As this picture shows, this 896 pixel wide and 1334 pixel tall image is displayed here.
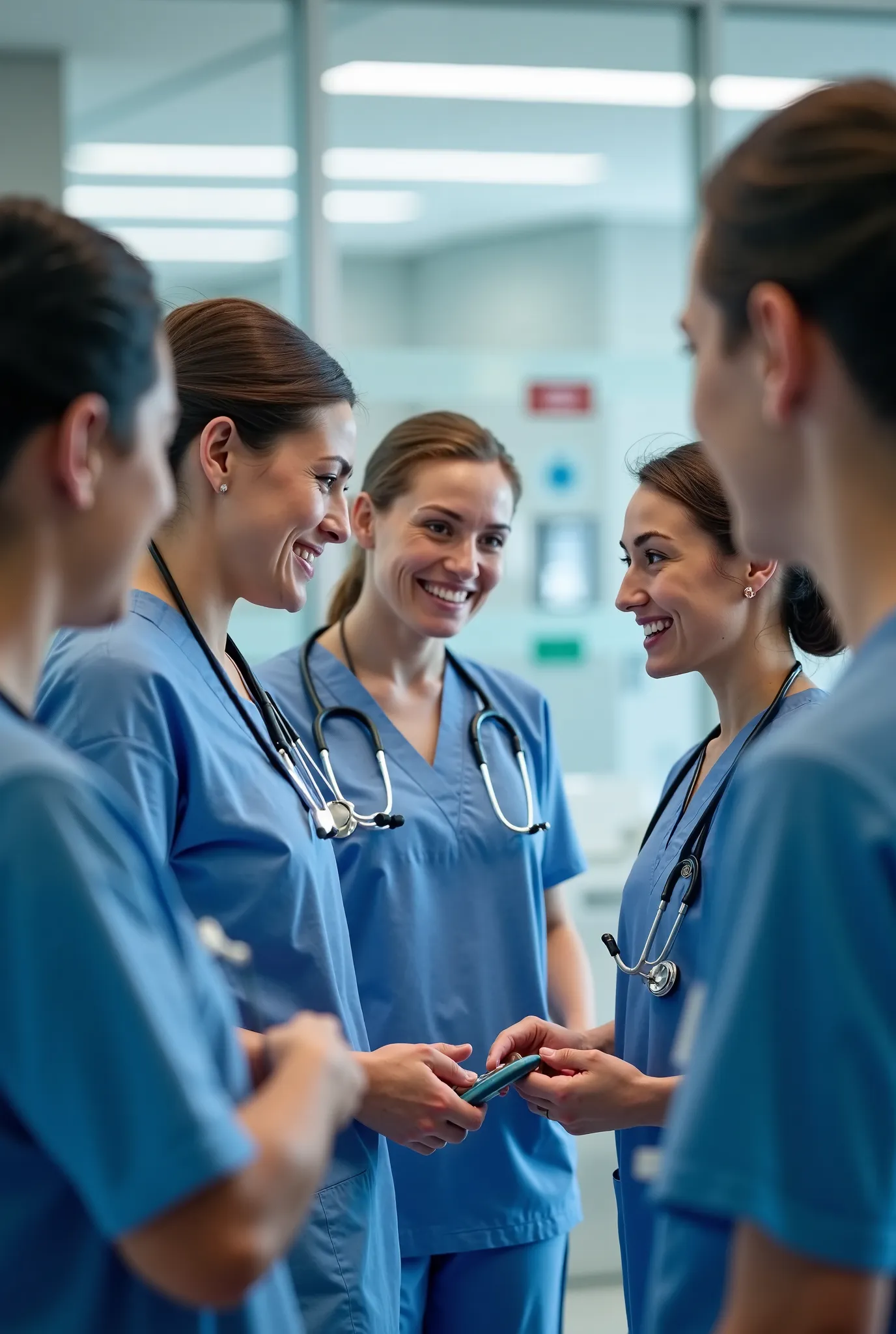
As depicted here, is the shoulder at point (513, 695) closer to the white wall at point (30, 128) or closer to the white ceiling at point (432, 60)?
the white ceiling at point (432, 60)

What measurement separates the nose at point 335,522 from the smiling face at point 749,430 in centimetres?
95

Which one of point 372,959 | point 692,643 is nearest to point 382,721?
point 372,959

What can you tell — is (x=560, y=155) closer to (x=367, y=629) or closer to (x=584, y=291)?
(x=584, y=291)

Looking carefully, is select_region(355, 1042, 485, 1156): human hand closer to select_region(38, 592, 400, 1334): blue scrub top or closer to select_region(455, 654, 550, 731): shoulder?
select_region(38, 592, 400, 1334): blue scrub top

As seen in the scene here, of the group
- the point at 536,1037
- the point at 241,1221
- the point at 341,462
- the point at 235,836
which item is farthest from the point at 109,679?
the point at 536,1037

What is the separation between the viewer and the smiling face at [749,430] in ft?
2.71

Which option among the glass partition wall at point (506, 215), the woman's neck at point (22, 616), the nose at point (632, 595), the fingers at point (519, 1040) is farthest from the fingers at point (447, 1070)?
the glass partition wall at point (506, 215)

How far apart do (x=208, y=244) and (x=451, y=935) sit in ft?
6.67

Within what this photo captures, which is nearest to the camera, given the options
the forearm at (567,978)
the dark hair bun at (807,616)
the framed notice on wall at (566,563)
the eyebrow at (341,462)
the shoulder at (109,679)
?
the shoulder at (109,679)

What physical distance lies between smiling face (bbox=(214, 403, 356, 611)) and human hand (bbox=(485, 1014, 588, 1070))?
2.01ft

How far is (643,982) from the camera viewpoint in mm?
1681

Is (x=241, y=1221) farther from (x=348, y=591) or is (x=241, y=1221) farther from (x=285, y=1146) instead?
(x=348, y=591)

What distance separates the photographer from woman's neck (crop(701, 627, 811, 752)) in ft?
5.67

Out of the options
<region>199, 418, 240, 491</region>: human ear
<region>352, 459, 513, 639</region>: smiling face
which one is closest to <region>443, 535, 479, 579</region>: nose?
<region>352, 459, 513, 639</region>: smiling face
